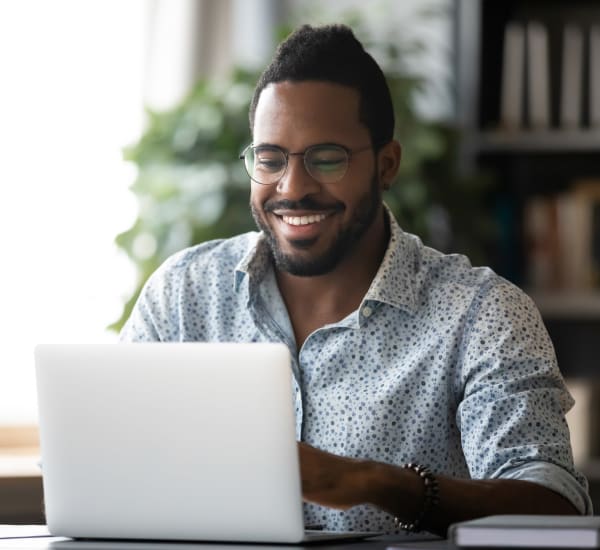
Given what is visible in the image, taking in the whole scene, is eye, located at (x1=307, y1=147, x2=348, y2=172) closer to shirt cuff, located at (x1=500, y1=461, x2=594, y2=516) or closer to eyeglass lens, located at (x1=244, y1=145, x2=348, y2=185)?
eyeglass lens, located at (x1=244, y1=145, x2=348, y2=185)

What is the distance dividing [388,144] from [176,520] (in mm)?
732

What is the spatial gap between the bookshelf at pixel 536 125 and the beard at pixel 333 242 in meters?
1.52

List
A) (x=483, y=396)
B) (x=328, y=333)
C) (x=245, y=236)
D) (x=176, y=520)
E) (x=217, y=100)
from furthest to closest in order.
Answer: (x=217, y=100), (x=245, y=236), (x=328, y=333), (x=483, y=396), (x=176, y=520)

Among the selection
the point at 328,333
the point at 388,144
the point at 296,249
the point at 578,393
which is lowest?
the point at 578,393

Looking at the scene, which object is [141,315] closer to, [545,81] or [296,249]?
[296,249]

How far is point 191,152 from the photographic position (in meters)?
3.07

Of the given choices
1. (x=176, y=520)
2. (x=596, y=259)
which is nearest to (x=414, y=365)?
(x=176, y=520)

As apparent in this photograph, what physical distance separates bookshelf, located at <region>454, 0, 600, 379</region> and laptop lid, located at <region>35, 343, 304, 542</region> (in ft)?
6.84

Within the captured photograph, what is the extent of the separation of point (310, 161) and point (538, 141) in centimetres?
168

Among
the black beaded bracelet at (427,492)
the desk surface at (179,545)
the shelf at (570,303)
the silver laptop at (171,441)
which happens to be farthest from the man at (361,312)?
the shelf at (570,303)

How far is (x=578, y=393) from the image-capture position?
3.18 m

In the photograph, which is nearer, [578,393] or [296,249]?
[296,249]

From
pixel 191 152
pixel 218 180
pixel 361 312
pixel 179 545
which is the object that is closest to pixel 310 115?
pixel 361 312

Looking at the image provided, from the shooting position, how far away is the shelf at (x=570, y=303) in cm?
324
